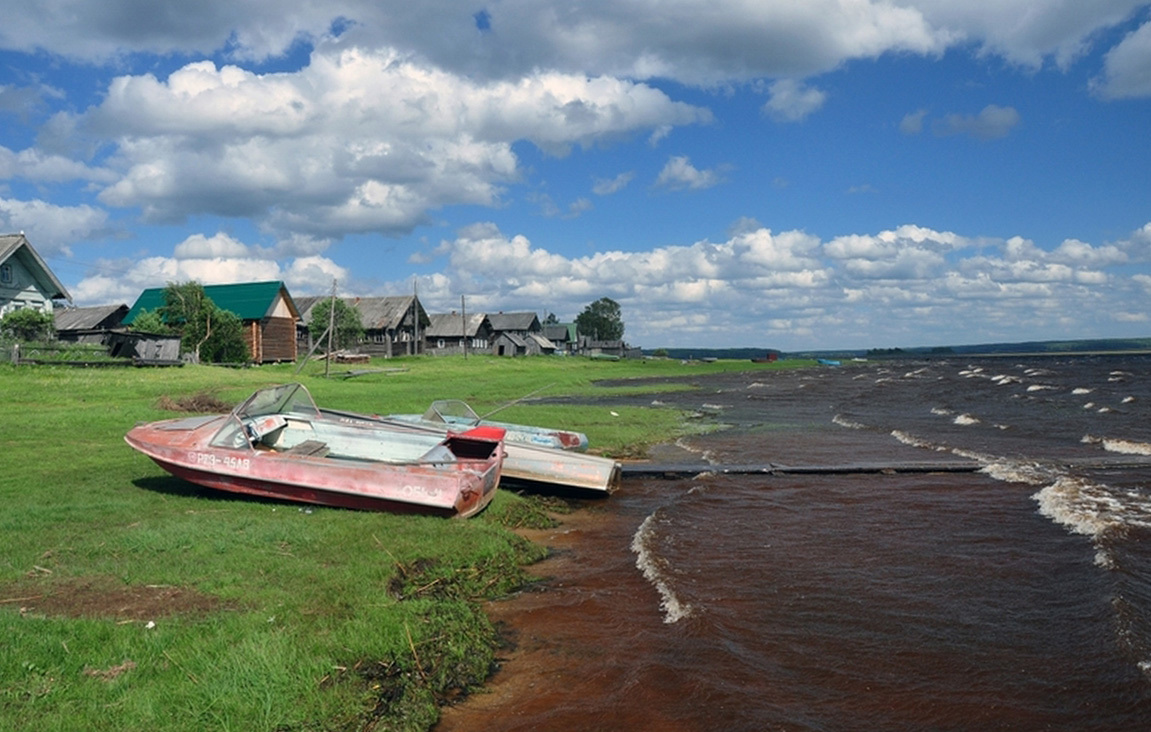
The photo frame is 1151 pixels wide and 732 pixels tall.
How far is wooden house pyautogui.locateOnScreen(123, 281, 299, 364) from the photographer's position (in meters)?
53.8

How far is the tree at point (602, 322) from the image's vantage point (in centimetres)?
14300

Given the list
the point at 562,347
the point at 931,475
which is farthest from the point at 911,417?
the point at 562,347

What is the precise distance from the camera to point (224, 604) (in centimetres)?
771

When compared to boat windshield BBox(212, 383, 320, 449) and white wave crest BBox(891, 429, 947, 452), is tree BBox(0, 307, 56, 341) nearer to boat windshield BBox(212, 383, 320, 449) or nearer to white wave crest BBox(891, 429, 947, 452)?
boat windshield BBox(212, 383, 320, 449)

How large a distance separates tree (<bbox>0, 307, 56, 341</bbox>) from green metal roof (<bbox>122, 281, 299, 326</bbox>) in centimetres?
1545

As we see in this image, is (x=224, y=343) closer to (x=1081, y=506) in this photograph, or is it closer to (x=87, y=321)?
(x=87, y=321)

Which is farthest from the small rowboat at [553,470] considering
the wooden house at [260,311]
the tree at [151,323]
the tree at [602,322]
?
the tree at [602,322]

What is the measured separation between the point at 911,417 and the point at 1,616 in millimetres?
35590

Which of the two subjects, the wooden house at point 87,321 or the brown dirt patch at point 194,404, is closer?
the brown dirt patch at point 194,404

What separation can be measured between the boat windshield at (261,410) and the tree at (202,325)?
3452 centimetres

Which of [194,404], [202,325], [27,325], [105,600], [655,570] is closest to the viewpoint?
[105,600]

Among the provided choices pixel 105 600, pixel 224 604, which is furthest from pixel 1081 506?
pixel 105 600

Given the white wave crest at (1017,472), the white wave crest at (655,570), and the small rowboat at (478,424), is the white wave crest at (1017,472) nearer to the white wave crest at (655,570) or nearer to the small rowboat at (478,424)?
the white wave crest at (655,570)

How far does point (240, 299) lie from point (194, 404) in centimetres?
3249
